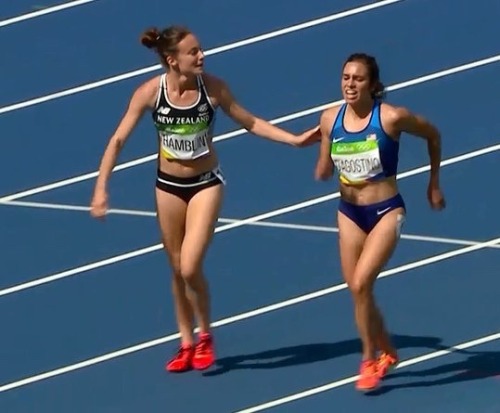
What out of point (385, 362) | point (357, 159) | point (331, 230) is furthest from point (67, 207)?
point (357, 159)

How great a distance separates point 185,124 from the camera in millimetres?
10000

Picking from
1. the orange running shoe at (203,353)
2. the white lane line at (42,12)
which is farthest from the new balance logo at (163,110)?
the white lane line at (42,12)

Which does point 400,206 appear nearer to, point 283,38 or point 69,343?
point 69,343

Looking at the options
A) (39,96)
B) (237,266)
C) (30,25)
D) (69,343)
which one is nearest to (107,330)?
(69,343)

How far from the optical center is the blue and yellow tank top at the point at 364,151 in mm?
9688

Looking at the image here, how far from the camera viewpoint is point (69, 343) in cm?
1092

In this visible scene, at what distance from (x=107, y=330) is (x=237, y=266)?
113 centimetres

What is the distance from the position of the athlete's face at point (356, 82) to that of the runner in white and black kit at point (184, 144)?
51cm

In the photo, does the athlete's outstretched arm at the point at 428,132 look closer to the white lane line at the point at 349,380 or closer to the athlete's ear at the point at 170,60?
the white lane line at the point at 349,380

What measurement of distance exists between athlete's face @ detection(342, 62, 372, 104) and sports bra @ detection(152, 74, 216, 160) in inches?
34.7

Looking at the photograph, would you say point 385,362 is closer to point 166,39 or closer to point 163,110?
point 163,110

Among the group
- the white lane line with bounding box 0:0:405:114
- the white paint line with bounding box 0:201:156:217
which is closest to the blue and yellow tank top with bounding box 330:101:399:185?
the white paint line with bounding box 0:201:156:217

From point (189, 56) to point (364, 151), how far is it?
1141mm

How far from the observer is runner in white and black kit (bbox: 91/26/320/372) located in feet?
32.8
